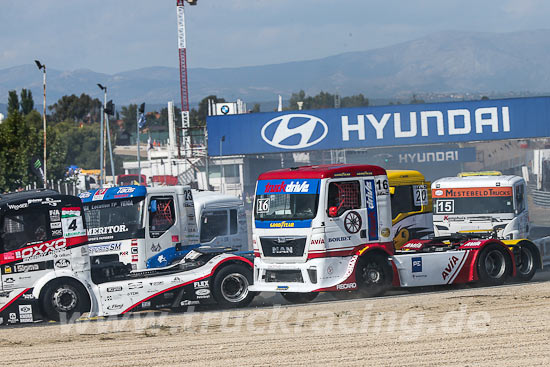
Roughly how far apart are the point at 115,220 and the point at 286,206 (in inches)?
162

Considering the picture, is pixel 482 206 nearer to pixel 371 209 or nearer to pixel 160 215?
pixel 371 209

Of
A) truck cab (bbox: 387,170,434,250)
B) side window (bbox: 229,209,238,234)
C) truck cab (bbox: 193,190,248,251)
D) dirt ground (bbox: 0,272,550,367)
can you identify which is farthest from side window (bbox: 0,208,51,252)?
truck cab (bbox: 387,170,434,250)

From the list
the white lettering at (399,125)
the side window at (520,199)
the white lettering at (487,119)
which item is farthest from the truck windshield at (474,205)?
the white lettering at (487,119)

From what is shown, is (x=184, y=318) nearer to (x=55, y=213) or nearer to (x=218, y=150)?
(x=55, y=213)

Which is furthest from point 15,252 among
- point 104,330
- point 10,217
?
point 104,330

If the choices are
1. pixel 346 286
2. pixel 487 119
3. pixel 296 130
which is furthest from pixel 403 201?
pixel 487 119

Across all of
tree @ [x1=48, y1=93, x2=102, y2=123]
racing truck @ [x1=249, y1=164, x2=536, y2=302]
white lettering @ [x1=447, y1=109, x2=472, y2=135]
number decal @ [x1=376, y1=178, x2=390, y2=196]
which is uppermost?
tree @ [x1=48, y1=93, x2=102, y2=123]

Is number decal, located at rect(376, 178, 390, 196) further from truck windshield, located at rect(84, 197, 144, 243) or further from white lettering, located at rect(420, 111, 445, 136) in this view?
white lettering, located at rect(420, 111, 445, 136)

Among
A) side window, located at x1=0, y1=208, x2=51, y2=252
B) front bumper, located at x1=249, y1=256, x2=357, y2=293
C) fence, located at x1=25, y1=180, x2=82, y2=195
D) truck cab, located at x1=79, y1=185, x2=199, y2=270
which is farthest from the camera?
fence, located at x1=25, y1=180, x2=82, y2=195

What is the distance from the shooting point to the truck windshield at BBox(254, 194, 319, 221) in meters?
15.5

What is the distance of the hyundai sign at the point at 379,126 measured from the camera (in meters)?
50.2

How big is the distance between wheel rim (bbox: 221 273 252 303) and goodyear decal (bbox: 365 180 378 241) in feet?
8.94

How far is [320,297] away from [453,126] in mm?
35293

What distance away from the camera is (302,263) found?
15.6m
